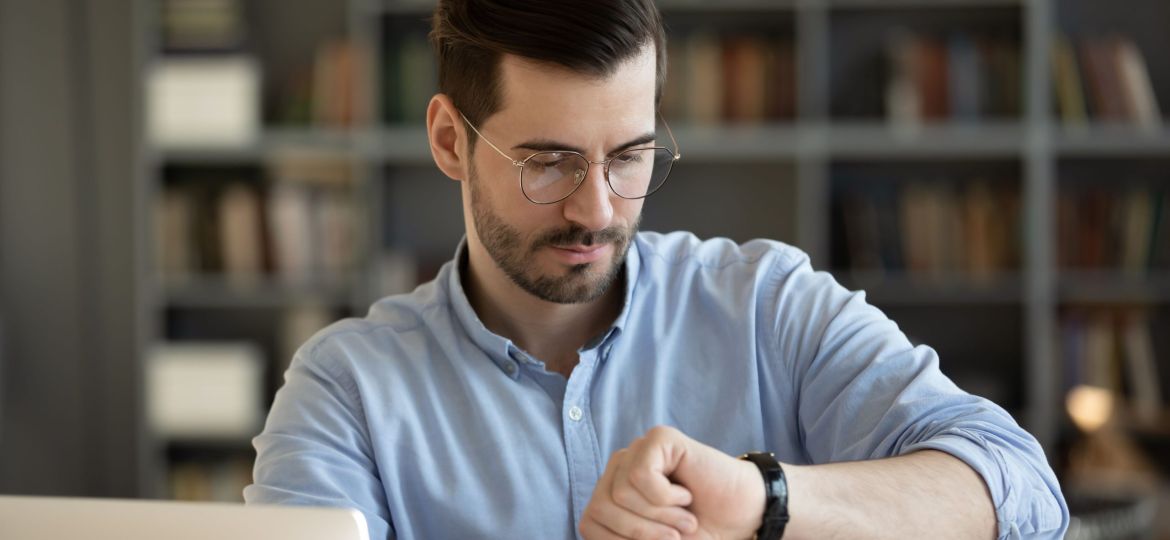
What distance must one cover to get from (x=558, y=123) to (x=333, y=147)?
2.70m

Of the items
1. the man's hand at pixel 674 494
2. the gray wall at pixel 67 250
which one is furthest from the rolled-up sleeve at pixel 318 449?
the gray wall at pixel 67 250

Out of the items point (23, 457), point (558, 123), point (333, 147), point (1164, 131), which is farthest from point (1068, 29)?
point (23, 457)

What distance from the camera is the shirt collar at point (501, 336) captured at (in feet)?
4.84

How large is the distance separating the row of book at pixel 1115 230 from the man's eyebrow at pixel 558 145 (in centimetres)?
284

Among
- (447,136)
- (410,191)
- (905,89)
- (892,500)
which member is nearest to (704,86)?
(905,89)

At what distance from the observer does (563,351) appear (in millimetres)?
1541

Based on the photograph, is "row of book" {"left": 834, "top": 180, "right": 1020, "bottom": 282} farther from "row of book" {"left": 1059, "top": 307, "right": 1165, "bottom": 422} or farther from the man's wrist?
the man's wrist

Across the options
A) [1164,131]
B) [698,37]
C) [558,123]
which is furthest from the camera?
[698,37]

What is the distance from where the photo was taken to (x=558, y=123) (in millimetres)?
1408

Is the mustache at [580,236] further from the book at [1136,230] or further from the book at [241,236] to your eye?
the book at [1136,230]

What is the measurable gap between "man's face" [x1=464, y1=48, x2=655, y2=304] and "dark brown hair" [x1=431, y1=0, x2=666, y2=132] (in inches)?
0.6

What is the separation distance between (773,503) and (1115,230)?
3.14 meters

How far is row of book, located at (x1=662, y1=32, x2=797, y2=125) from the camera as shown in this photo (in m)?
3.96

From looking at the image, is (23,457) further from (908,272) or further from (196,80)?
(908,272)
